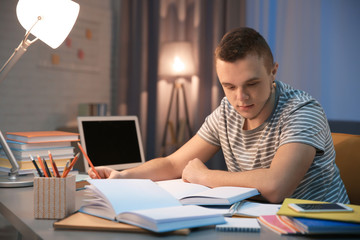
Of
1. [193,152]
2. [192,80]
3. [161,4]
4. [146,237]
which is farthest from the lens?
[161,4]

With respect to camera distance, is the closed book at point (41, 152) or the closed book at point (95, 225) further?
the closed book at point (41, 152)

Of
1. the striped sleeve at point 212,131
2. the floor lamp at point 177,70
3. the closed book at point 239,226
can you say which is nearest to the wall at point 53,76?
the floor lamp at point 177,70

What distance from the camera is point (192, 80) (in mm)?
3400

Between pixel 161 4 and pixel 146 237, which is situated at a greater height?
pixel 161 4

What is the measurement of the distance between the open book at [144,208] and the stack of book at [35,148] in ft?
1.97

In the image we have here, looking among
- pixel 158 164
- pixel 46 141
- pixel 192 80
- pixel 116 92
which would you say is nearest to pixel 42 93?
pixel 116 92

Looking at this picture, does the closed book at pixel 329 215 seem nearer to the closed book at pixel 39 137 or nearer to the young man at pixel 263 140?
the young man at pixel 263 140

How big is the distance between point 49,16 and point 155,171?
0.68 metres

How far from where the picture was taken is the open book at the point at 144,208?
76 centimetres

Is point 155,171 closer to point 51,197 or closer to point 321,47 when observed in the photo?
point 51,197

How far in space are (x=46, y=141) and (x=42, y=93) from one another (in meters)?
2.11

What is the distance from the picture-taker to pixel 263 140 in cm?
141

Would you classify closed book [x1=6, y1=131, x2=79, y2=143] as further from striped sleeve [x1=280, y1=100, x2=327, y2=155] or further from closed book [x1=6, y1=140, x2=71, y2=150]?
striped sleeve [x1=280, y1=100, x2=327, y2=155]

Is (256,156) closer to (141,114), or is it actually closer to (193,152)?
(193,152)
